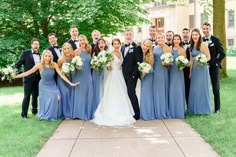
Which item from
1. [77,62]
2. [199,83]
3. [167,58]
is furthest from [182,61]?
[77,62]

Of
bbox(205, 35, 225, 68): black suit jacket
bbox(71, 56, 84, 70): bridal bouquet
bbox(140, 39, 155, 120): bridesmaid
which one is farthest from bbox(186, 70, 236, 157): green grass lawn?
bbox(71, 56, 84, 70): bridal bouquet

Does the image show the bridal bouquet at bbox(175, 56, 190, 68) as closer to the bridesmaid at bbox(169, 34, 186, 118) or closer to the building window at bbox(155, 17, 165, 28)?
the bridesmaid at bbox(169, 34, 186, 118)

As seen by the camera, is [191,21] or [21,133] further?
[191,21]

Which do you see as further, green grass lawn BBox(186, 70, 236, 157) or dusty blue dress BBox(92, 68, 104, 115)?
dusty blue dress BBox(92, 68, 104, 115)

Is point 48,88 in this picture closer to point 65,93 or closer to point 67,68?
point 65,93

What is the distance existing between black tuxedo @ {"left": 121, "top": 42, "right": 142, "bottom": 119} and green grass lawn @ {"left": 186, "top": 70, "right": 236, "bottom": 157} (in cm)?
150

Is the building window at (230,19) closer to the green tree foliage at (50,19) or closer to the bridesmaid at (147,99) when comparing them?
the green tree foliage at (50,19)

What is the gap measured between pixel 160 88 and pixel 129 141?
99.8 inches

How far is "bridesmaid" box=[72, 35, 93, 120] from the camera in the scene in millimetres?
10023

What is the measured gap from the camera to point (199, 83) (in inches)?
392

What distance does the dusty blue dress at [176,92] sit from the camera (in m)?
9.88

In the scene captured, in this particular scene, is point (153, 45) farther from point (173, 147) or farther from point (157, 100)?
point (173, 147)

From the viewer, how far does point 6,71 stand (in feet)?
31.7

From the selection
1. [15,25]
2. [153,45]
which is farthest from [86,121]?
[15,25]
